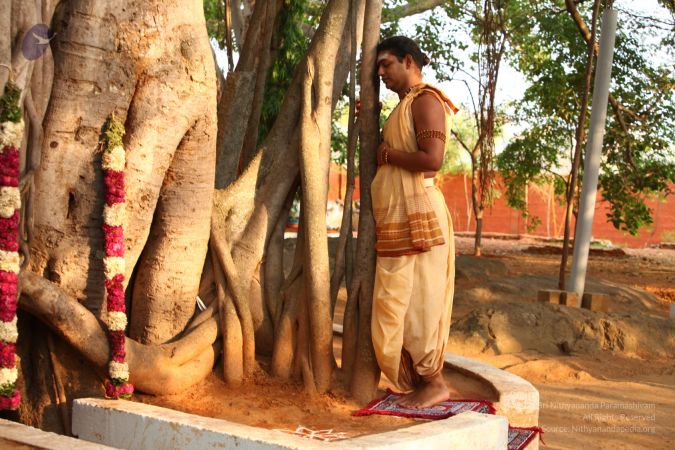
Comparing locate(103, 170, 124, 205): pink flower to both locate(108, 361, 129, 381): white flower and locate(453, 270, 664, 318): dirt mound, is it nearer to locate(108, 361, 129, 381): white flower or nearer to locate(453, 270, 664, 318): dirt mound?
locate(108, 361, 129, 381): white flower

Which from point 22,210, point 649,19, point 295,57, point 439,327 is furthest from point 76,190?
point 649,19

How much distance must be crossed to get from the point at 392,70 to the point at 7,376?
2317mm

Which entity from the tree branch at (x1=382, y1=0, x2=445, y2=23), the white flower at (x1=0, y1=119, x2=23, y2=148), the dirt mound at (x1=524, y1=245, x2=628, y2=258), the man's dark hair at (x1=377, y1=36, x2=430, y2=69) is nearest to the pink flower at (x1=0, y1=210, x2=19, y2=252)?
the white flower at (x1=0, y1=119, x2=23, y2=148)

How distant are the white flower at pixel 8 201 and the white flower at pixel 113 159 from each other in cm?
44

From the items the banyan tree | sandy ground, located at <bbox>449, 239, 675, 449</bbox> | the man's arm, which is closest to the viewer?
the banyan tree

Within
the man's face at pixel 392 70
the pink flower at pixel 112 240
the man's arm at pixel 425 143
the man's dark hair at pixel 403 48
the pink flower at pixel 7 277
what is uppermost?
the man's dark hair at pixel 403 48

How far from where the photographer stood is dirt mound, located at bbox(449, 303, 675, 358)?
8.07 meters

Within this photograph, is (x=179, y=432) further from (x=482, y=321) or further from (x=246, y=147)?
(x=482, y=321)

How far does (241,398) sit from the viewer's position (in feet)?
14.1

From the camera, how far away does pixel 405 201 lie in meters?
4.36

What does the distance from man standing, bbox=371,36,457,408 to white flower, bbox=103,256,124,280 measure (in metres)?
1.26

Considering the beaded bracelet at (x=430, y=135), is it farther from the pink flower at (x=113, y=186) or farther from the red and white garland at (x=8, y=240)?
the red and white garland at (x=8, y=240)

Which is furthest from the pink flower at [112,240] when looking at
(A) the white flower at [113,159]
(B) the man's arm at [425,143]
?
(B) the man's arm at [425,143]

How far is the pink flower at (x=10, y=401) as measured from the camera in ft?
12.5
